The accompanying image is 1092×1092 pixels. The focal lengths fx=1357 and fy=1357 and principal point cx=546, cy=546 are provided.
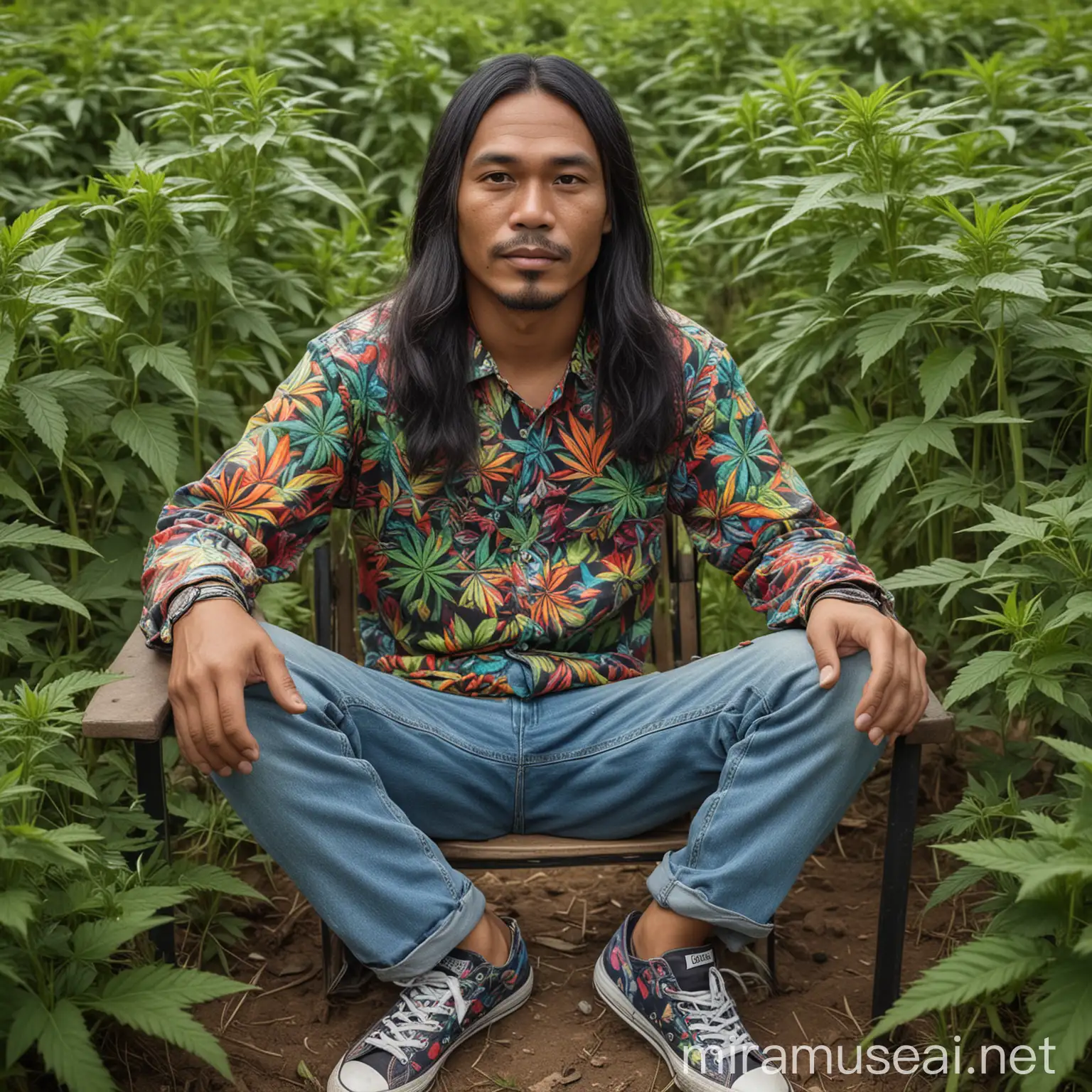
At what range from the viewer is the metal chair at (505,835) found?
2.46 meters

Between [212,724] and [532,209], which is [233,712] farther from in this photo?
[532,209]

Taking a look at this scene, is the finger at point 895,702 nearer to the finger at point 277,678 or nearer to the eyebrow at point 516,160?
the finger at point 277,678

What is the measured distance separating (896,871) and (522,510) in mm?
1055

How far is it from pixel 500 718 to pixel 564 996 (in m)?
0.67

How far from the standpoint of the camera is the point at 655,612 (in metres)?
3.39

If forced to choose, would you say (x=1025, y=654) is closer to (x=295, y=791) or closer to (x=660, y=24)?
(x=295, y=791)

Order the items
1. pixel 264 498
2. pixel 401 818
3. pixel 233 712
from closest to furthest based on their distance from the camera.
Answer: pixel 233 712 → pixel 401 818 → pixel 264 498

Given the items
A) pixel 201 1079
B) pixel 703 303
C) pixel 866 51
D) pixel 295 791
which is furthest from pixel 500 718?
pixel 866 51

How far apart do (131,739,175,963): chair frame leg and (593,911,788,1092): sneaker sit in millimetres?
911

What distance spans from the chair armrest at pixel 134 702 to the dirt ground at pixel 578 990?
2.19 ft

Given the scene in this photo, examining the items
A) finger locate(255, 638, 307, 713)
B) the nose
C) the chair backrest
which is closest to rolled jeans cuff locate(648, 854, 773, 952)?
the chair backrest

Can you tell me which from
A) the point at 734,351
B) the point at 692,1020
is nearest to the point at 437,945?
the point at 692,1020

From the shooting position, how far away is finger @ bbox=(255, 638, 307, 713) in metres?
2.41

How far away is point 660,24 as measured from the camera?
18.4 feet
